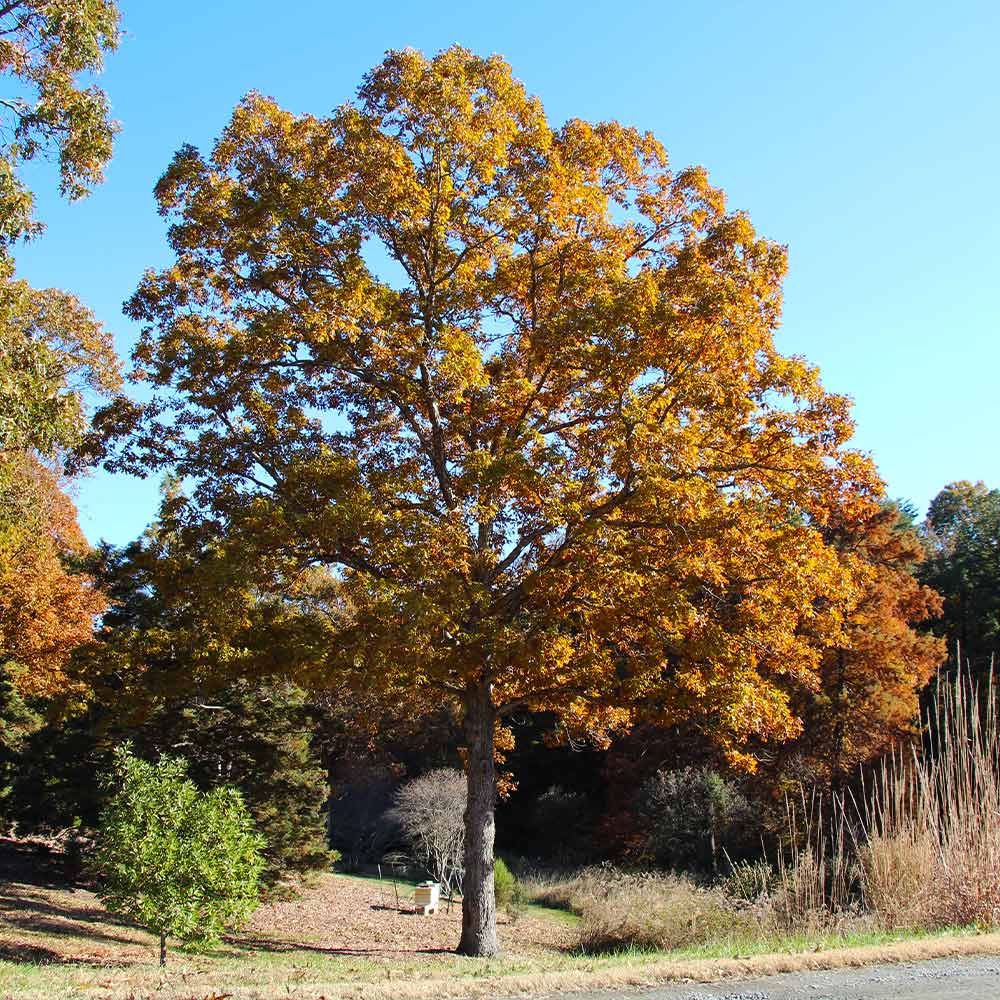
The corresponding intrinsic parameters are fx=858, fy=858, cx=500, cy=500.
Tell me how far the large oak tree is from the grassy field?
2.30 metres

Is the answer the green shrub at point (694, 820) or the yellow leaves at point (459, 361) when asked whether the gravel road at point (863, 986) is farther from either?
the green shrub at point (694, 820)

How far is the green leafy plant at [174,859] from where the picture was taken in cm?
1000

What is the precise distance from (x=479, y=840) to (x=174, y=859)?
3.97 m

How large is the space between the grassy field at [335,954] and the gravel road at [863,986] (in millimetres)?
323

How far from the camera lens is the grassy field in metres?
6.93

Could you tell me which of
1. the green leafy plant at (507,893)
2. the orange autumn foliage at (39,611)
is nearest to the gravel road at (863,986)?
the green leafy plant at (507,893)

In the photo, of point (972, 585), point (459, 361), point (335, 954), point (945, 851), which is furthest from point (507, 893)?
point (972, 585)

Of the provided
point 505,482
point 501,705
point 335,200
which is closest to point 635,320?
point 505,482

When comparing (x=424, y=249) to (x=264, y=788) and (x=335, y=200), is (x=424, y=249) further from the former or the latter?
(x=264, y=788)

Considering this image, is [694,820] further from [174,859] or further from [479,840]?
[174,859]

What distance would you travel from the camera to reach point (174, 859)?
10.1 m

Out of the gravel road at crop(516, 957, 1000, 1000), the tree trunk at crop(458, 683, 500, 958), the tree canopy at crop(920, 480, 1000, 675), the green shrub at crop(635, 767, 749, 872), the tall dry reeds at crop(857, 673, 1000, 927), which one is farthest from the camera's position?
the tree canopy at crop(920, 480, 1000, 675)

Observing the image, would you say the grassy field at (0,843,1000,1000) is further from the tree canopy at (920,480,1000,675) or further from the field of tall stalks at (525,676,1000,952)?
the tree canopy at (920,480,1000,675)

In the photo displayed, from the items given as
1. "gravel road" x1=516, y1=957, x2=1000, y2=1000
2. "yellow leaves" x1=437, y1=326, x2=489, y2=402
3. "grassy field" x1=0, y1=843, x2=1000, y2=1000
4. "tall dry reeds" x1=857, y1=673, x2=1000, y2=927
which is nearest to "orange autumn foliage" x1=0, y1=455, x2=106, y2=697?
"grassy field" x1=0, y1=843, x2=1000, y2=1000
